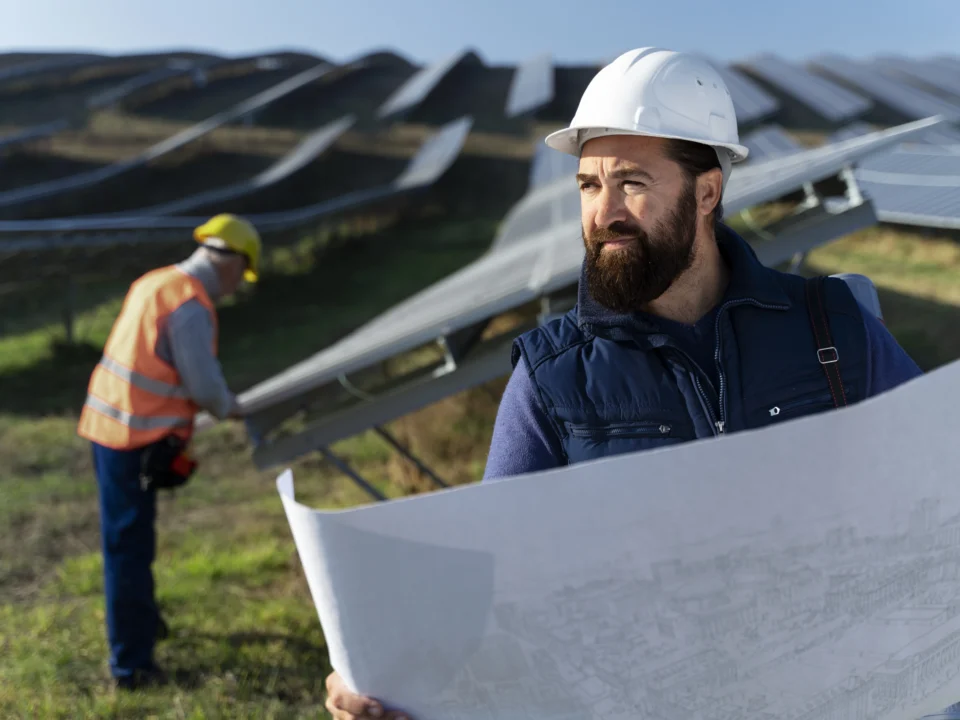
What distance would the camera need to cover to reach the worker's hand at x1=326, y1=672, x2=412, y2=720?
51.8 inches

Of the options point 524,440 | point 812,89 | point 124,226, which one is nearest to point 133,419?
point 524,440

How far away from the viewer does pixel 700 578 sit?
4.15ft

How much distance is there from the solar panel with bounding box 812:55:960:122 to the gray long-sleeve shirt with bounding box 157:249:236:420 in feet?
38.6

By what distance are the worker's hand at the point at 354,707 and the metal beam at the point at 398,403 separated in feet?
7.12

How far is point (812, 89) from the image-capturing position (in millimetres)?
17609

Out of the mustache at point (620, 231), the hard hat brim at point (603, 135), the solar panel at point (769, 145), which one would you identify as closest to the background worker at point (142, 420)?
the hard hat brim at point (603, 135)

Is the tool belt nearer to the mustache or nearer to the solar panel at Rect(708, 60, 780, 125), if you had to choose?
the mustache

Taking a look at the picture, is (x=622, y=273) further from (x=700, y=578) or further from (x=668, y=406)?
(x=700, y=578)

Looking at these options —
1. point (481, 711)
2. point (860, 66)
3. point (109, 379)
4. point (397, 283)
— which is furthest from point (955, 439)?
point (860, 66)

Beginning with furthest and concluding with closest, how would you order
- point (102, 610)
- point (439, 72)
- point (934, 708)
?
point (439, 72)
point (102, 610)
point (934, 708)

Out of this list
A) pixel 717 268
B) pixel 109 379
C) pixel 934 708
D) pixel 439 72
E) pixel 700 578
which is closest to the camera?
pixel 700 578

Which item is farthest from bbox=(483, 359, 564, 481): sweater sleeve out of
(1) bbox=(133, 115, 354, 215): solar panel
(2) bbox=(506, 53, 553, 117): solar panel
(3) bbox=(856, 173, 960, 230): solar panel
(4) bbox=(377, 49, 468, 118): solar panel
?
(4) bbox=(377, 49, 468, 118): solar panel

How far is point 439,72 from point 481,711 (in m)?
27.3

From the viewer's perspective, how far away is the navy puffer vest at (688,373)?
1499 mm
